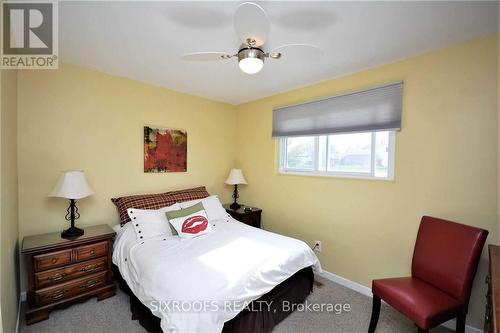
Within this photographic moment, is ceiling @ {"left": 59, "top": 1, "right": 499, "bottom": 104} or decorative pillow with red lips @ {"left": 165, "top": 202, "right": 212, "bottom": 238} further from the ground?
Answer: ceiling @ {"left": 59, "top": 1, "right": 499, "bottom": 104}

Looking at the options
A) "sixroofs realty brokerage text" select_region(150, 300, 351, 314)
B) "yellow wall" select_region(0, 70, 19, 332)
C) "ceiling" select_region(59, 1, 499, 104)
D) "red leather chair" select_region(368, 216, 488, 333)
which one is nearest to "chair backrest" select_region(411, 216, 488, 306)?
"red leather chair" select_region(368, 216, 488, 333)

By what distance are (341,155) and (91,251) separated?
2.84 m

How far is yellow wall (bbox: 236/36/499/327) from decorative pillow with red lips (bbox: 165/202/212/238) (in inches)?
50.1

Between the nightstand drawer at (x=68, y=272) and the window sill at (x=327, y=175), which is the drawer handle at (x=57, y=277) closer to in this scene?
the nightstand drawer at (x=68, y=272)

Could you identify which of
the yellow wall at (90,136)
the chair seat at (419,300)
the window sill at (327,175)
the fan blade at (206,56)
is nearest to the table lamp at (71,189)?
the yellow wall at (90,136)

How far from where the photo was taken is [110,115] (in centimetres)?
261

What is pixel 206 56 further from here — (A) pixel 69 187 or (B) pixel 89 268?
(B) pixel 89 268

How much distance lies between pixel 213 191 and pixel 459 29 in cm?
329

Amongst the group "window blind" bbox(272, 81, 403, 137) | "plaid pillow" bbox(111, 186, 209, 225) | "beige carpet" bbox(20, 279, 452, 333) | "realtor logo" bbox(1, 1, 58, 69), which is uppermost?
"realtor logo" bbox(1, 1, 58, 69)

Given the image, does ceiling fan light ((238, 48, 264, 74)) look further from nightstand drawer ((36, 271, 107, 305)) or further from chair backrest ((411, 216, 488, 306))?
nightstand drawer ((36, 271, 107, 305))

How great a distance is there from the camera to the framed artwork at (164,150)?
115 inches

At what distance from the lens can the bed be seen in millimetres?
1402

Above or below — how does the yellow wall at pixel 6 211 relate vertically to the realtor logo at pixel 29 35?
below

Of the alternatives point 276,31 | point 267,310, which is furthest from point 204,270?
point 276,31
